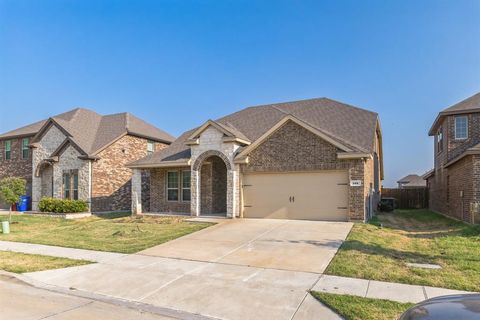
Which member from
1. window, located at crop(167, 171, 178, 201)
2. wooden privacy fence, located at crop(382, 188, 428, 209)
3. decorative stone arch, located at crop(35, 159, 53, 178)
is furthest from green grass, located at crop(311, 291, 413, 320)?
wooden privacy fence, located at crop(382, 188, 428, 209)

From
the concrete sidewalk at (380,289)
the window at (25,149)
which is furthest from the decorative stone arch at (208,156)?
the window at (25,149)

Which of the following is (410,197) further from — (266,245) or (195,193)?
(266,245)

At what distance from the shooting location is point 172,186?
66.1 ft

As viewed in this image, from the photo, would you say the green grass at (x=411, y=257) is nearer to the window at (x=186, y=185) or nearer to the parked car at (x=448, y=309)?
the parked car at (x=448, y=309)

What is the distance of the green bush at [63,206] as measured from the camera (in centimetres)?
2100

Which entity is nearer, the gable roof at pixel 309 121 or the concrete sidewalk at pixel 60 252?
the concrete sidewalk at pixel 60 252

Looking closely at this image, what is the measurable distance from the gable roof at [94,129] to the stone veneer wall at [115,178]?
64 cm

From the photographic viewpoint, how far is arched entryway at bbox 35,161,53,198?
82.9 feet

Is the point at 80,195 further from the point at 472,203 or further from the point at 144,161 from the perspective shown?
the point at 472,203

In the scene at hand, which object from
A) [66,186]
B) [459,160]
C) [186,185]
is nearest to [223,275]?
[186,185]

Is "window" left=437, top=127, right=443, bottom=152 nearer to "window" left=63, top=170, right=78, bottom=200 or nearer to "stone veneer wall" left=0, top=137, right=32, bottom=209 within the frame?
"window" left=63, top=170, right=78, bottom=200

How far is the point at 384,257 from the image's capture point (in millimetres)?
8812

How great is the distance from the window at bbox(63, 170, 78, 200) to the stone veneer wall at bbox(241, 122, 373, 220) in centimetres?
1299

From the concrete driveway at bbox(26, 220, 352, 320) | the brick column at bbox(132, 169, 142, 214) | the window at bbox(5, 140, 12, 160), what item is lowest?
the concrete driveway at bbox(26, 220, 352, 320)
